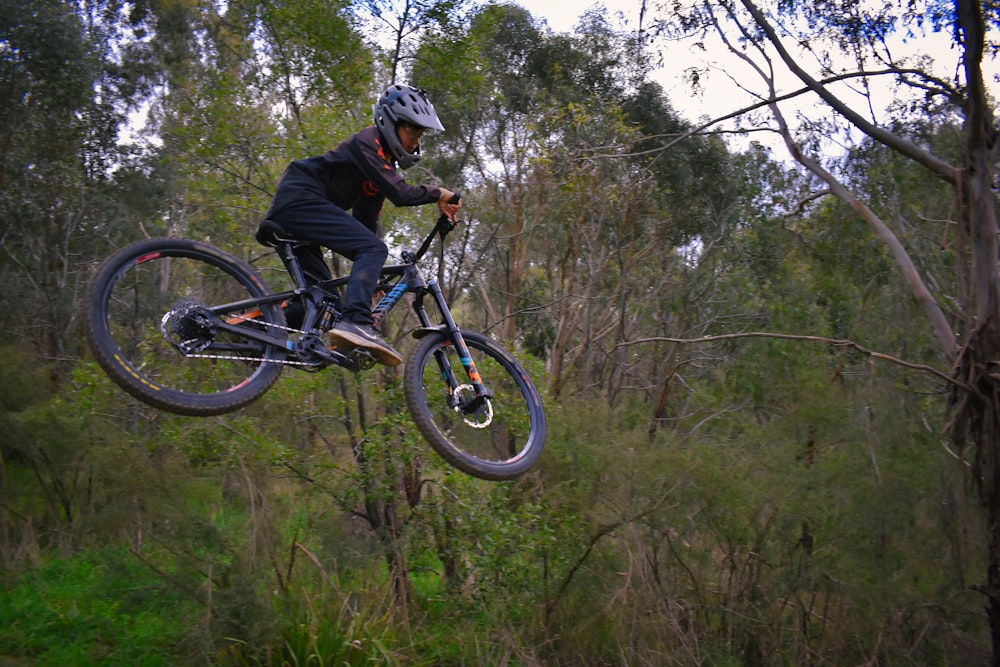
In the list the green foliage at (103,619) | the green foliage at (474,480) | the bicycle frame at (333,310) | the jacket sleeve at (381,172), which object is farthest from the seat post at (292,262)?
the green foliage at (103,619)

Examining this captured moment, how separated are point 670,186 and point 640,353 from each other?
523 centimetres

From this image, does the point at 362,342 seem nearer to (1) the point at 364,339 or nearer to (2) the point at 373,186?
(1) the point at 364,339

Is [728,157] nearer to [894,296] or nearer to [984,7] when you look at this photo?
[894,296]

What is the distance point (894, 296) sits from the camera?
725 inches

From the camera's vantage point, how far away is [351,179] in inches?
221

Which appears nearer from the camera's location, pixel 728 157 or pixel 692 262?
pixel 728 157

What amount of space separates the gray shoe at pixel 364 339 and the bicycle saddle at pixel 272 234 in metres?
0.63

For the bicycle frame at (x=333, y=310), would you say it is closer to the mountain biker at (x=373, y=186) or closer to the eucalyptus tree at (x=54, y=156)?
the mountain biker at (x=373, y=186)

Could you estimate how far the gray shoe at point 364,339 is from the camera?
514 centimetres

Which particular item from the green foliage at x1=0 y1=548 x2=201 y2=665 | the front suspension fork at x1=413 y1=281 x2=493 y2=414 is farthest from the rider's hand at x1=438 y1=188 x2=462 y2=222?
the green foliage at x1=0 y1=548 x2=201 y2=665

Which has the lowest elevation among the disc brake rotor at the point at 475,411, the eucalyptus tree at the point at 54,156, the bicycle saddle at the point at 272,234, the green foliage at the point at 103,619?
the green foliage at the point at 103,619

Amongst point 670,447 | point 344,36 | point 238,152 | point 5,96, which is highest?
point 5,96

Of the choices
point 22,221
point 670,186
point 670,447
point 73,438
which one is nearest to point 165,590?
point 73,438

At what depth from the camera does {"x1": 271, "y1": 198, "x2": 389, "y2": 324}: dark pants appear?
5316 mm
